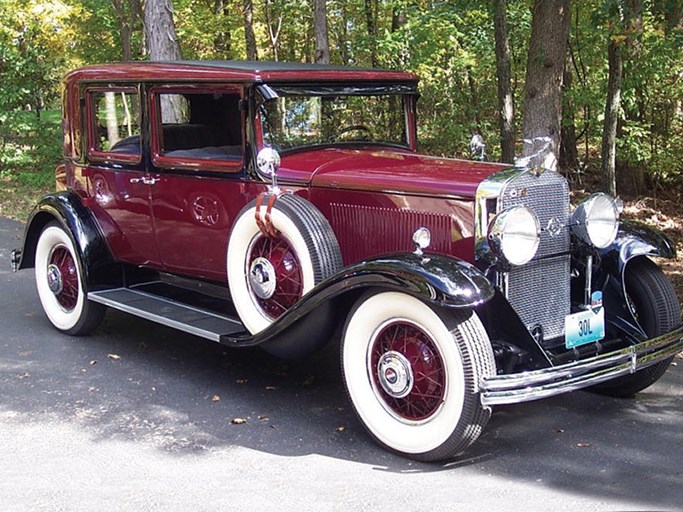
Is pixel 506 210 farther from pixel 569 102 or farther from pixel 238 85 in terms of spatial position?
pixel 569 102

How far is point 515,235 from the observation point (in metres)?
3.89

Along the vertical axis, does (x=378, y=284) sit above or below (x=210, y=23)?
below

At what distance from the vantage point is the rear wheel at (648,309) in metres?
4.44

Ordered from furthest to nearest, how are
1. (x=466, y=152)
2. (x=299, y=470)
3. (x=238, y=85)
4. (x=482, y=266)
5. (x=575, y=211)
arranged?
(x=466, y=152), (x=238, y=85), (x=575, y=211), (x=482, y=266), (x=299, y=470)

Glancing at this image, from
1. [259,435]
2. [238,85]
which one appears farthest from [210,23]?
[259,435]

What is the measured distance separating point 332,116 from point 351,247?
100 cm

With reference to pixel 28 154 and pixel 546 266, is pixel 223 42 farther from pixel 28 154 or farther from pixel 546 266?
pixel 546 266

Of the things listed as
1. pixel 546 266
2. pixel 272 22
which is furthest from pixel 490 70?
pixel 546 266

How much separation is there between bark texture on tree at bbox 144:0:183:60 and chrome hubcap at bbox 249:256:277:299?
613 cm

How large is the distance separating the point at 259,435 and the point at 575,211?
2.10 m

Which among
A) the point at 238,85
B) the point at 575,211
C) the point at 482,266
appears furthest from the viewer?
the point at 238,85

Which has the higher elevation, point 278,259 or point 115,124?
point 115,124

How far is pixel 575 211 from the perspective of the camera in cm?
434

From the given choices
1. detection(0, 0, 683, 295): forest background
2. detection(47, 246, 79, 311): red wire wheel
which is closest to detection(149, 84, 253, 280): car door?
detection(47, 246, 79, 311): red wire wheel
